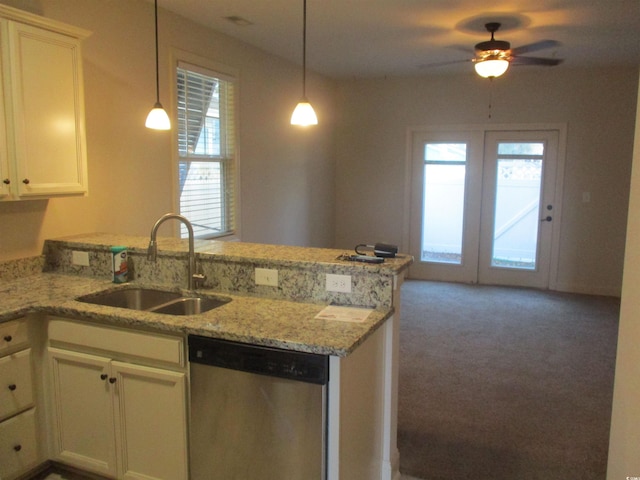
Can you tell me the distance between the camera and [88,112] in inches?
133

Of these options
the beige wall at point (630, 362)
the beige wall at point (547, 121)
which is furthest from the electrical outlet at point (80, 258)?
the beige wall at point (547, 121)

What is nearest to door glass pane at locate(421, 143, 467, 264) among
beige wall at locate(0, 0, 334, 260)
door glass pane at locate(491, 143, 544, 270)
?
door glass pane at locate(491, 143, 544, 270)

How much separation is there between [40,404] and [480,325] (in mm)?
3882

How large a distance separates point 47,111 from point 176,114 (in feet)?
4.81

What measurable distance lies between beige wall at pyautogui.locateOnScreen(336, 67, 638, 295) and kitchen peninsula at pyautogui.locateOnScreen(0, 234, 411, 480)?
4500mm

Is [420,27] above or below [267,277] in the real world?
above

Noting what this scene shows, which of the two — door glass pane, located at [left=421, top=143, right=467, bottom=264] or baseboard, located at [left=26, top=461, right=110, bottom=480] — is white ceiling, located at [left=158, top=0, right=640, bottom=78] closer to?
door glass pane, located at [left=421, top=143, right=467, bottom=264]

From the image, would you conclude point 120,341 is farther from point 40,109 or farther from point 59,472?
point 40,109

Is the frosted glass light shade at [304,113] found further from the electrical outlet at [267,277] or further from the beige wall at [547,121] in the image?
the beige wall at [547,121]

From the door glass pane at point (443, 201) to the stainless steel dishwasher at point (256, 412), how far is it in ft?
17.5

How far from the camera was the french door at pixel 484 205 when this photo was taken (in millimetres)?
6527

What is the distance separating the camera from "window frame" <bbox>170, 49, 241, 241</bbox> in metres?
4.09

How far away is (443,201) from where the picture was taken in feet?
22.8

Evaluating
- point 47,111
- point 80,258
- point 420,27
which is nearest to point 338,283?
point 80,258
